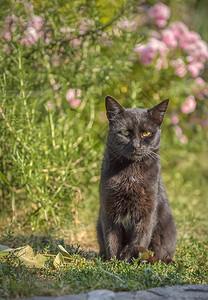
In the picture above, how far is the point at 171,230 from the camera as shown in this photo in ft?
9.00

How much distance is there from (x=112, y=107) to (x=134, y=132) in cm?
24

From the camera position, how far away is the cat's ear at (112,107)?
8.48ft

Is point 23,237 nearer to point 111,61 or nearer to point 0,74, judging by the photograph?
point 0,74

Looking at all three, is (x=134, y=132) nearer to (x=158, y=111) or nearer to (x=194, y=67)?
(x=158, y=111)

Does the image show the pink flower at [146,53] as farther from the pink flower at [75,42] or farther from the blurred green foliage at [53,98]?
the pink flower at [75,42]

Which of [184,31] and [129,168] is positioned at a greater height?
[184,31]

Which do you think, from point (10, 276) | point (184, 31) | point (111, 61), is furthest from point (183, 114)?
point (10, 276)

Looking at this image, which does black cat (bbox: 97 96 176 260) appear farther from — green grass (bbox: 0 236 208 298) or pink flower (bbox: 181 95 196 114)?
pink flower (bbox: 181 95 196 114)

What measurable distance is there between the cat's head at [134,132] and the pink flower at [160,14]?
2.97 metres

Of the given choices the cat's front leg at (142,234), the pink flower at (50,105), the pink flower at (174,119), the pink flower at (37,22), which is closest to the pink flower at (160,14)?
the pink flower at (174,119)

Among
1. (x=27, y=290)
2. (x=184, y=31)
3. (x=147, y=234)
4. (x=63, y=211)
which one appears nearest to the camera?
(x=27, y=290)

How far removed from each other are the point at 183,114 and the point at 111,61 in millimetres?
2122

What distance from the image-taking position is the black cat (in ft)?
8.19

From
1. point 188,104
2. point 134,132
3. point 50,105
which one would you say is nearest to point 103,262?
point 134,132
